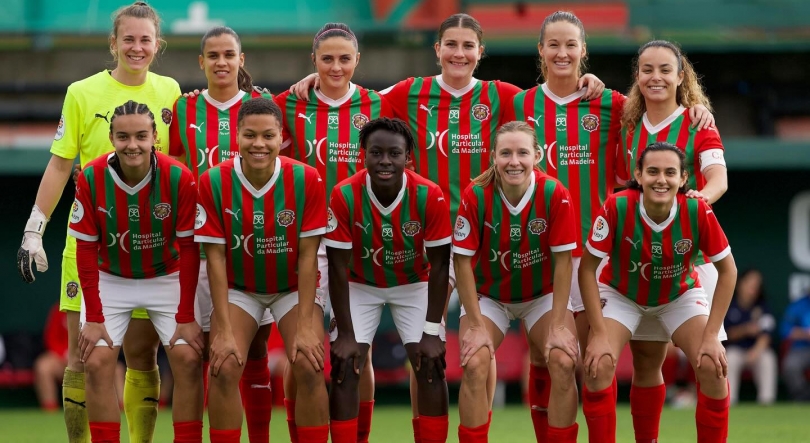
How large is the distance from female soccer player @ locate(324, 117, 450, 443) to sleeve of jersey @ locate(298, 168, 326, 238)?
0.17 feet

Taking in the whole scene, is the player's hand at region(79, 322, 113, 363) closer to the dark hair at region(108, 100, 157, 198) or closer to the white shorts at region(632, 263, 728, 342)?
the dark hair at region(108, 100, 157, 198)

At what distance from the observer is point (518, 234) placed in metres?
5.82

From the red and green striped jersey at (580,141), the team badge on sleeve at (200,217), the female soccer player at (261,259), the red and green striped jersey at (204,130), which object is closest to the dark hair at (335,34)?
the red and green striped jersey at (204,130)

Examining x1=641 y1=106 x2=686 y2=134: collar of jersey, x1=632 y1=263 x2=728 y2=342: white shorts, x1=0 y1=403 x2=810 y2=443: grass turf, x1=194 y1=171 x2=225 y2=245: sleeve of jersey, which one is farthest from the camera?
x1=0 y1=403 x2=810 y2=443: grass turf

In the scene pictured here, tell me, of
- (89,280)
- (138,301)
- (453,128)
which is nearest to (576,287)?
(453,128)

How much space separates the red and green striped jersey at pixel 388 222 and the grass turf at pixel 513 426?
266 centimetres

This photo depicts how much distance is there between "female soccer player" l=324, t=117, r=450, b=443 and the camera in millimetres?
5695

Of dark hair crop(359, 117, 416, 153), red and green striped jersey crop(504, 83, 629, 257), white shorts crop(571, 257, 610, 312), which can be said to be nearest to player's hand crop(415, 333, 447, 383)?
white shorts crop(571, 257, 610, 312)

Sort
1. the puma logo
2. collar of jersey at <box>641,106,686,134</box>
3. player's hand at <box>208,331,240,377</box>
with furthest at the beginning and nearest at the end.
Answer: the puma logo < collar of jersey at <box>641,106,686,134</box> < player's hand at <box>208,331,240,377</box>

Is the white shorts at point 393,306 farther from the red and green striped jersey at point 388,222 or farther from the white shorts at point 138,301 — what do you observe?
the white shorts at point 138,301

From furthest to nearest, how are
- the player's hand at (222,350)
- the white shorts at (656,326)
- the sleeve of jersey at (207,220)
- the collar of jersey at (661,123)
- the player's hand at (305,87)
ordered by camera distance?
the player's hand at (305,87)
the collar of jersey at (661,123)
the white shorts at (656,326)
the sleeve of jersey at (207,220)
the player's hand at (222,350)

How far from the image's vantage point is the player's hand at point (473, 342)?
5652mm

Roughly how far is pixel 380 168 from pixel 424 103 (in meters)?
0.86

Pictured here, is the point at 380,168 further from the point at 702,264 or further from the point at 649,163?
the point at 702,264
